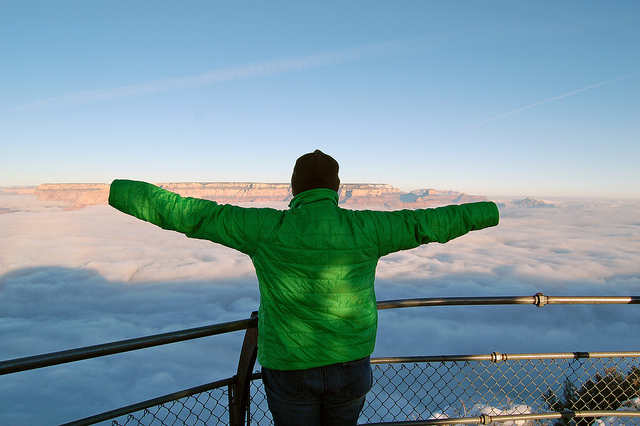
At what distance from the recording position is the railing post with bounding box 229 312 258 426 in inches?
94.1

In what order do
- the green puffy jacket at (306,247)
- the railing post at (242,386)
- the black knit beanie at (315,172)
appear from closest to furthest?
the green puffy jacket at (306,247)
the black knit beanie at (315,172)
the railing post at (242,386)

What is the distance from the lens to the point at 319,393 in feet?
5.88

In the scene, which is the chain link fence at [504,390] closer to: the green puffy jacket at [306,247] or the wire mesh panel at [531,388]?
the wire mesh panel at [531,388]

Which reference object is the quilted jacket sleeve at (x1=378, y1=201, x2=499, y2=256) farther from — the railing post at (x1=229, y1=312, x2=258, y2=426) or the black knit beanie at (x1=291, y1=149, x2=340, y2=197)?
the railing post at (x1=229, y1=312, x2=258, y2=426)

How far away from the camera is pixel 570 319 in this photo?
131625mm

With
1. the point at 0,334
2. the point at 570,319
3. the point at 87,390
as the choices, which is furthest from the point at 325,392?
the point at 0,334

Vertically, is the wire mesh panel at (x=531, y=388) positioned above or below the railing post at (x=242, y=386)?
below

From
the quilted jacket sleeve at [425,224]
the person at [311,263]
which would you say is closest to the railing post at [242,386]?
the person at [311,263]

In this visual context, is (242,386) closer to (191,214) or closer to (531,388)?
(191,214)

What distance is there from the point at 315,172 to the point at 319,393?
40.7 inches

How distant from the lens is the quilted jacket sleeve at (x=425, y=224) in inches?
70.4

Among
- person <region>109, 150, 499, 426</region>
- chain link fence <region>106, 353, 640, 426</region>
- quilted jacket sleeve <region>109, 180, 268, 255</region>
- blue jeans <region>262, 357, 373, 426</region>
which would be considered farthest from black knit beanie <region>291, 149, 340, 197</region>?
chain link fence <region>106, 353, 640, 426</region>

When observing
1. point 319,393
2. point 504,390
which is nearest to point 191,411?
point 319,393

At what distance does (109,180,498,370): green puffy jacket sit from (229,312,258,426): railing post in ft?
1.92
